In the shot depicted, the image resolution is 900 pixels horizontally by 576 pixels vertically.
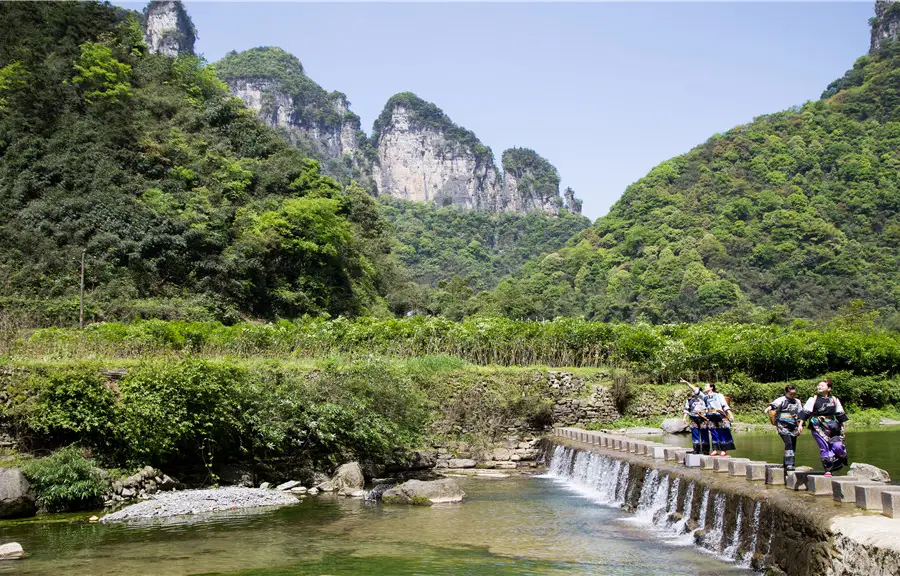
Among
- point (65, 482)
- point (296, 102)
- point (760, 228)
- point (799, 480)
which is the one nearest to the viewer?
point (799, 480)

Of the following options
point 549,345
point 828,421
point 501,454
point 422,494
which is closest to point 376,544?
point 422,494

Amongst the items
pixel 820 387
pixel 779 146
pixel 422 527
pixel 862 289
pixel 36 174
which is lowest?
pixel 422 527

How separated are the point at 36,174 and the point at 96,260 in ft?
24.5

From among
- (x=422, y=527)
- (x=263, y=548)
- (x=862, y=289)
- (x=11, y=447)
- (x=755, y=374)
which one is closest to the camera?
(x=263, y=548)

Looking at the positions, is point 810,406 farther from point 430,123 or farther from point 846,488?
point 430,123

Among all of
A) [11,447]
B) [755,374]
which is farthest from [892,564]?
[755,374]

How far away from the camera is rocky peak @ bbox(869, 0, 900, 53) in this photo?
373 ft

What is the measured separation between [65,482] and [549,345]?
20.3 m

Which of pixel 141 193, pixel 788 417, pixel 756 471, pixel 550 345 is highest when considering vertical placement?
pixel 141 193

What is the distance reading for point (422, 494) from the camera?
59.4 ft

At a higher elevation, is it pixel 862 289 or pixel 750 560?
pixel 862 289

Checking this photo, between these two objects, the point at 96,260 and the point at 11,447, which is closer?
the point at 11,447

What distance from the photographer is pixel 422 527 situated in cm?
1521

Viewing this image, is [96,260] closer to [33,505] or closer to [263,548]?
[33,505]
